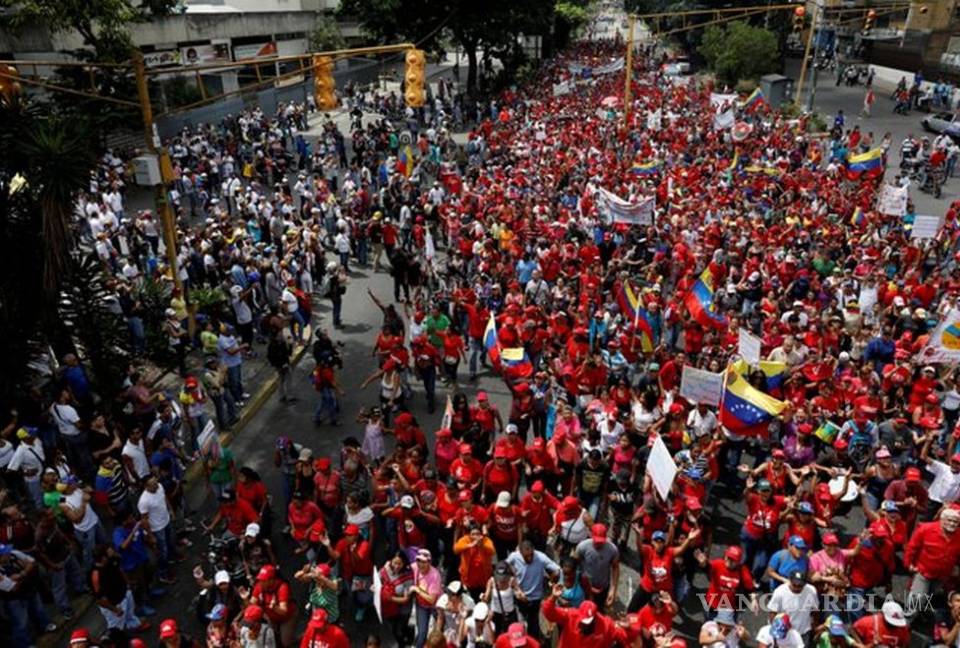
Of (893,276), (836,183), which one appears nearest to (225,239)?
(893,276)

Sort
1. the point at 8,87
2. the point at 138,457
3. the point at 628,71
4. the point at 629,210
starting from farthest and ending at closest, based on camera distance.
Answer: the point at 628,71 < the point at 629,210 < the point at 8,87 < the point at 138,457

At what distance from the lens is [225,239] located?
55.9 ft

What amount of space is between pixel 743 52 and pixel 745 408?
1590 inches

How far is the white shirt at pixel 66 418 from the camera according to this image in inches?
396

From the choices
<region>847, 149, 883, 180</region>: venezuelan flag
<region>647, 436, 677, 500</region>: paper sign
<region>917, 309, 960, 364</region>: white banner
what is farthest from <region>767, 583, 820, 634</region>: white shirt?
<region>847, 149, 883, 180</region>: venezuelan flag

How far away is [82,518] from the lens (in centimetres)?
827

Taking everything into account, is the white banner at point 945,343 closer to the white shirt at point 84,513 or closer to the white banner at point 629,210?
the white banner at point 629,210

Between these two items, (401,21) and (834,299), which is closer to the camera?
(834,299)

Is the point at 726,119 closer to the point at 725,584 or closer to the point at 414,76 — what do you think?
the point at 414,76

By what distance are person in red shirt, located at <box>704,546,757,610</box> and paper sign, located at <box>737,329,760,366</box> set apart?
4.37 meters

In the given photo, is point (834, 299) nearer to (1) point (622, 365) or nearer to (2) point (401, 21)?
(1) point (622, 365)

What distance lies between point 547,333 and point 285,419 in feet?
14.7

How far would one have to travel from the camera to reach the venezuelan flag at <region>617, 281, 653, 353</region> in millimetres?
12242

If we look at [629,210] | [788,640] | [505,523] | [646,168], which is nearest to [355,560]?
[505,523]
